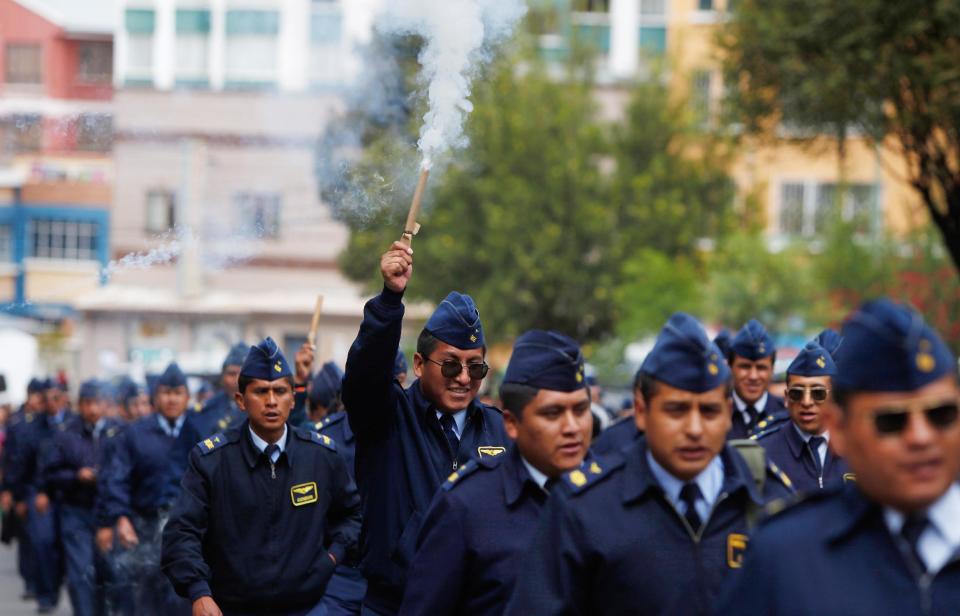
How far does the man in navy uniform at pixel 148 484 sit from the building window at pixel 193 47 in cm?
3567

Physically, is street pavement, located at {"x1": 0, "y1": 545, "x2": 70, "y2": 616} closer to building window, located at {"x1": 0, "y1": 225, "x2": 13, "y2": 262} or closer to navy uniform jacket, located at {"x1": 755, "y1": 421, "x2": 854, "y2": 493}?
navy uniform jacket, located at {"x1": 755, "y1": 421, "x2": 854, "y2": 493}

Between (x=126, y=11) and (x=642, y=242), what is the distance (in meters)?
16.5

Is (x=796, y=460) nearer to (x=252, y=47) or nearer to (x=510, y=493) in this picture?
(x=510, y=493)

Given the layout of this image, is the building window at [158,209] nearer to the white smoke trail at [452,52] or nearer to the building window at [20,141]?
the building window at [20,141]

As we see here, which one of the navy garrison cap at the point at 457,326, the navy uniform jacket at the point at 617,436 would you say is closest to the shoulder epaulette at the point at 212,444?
the navy garrison cap at the point at 457,326

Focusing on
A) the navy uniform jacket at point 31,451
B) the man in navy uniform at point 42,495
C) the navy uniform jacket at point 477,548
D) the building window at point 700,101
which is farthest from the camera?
the building window at point 700,101

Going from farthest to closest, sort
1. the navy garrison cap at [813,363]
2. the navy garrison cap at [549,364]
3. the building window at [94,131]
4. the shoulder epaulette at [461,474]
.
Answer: the building window at [94,131] < the navy garrison cap at [813,363] < the shoulder epaulette at [461,474] < the navy garrison cap at [549,364]

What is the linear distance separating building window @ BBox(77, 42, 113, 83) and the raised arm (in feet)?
157

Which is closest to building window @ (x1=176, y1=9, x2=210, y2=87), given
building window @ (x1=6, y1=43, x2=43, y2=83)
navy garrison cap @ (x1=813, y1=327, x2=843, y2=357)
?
building window @ (x1=6, y1=43, x2=43, y2=83)

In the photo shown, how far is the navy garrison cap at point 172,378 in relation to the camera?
544 inches

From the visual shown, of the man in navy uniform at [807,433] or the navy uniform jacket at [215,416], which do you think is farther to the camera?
the navy uniform jacket at [215,416]

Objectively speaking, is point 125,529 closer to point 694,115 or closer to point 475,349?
point 475,349

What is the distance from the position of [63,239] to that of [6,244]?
2.69 metres

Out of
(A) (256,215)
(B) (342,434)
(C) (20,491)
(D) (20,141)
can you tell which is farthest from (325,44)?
(B) (342,434)
